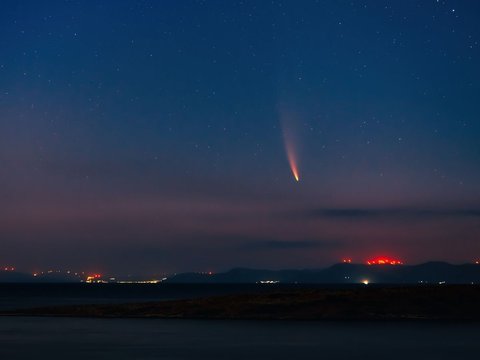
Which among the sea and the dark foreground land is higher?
the dark foreground land

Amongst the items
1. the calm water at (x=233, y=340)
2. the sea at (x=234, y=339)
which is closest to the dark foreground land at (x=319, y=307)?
the sea at (x=234, y=339)

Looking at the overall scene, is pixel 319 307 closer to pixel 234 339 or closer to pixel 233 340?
pixel 234 339

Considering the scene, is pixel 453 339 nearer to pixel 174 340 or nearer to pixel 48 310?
pixel 174 340

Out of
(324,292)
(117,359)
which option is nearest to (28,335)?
(117,359)

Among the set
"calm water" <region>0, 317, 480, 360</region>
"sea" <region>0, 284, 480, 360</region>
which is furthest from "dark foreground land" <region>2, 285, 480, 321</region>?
"calm water" <region>0, 317, 480, 360</region>

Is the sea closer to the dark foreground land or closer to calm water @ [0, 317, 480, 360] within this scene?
calm water @ [0, 317, 480, 360]

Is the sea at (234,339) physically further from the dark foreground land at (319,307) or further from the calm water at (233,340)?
the dark foreground land at (319,307)
